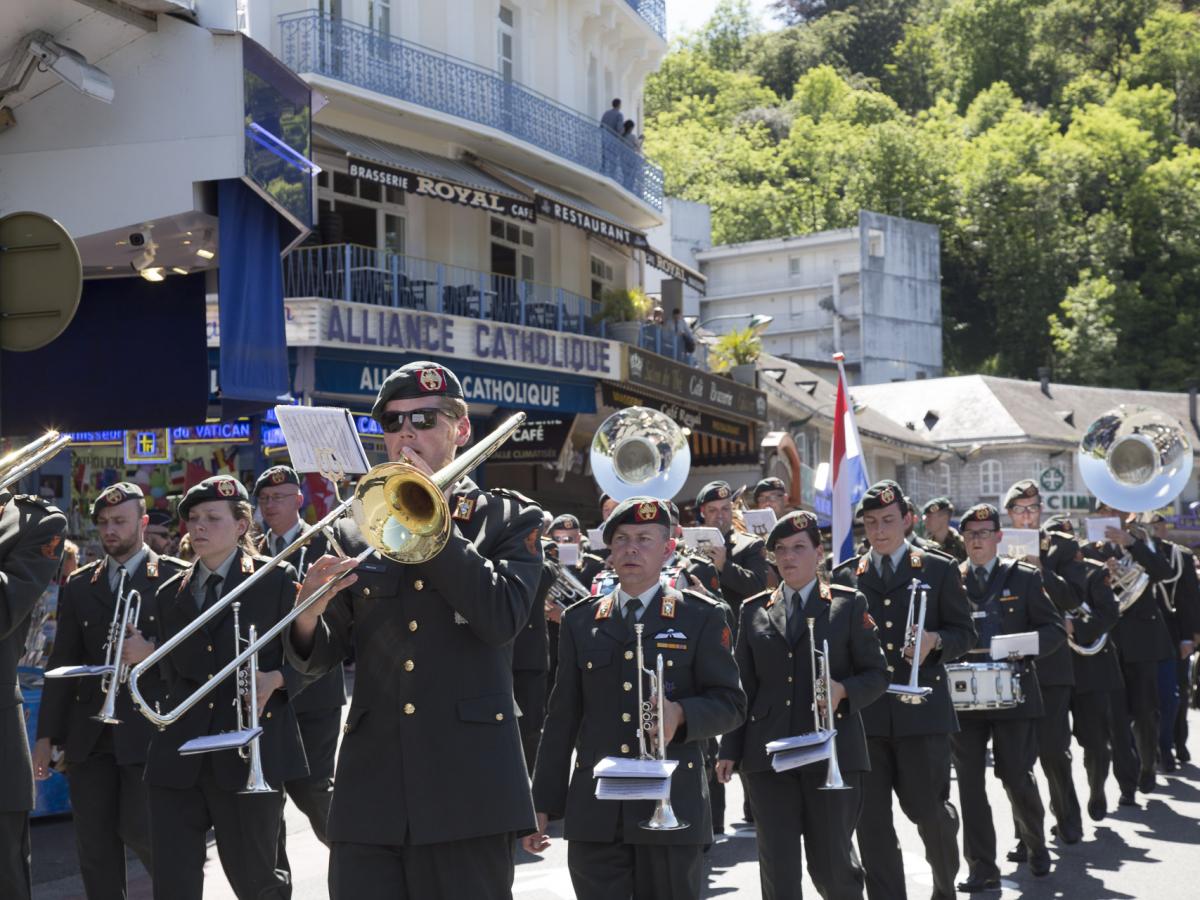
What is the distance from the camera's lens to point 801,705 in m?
7.57

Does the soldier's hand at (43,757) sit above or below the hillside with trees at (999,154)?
below

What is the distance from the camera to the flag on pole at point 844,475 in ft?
48.4

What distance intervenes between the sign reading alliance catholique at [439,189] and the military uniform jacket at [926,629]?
14559 millimetres

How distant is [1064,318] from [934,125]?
48.7ft

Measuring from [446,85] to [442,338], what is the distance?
412cm

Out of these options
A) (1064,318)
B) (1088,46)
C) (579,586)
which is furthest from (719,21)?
(579,586)

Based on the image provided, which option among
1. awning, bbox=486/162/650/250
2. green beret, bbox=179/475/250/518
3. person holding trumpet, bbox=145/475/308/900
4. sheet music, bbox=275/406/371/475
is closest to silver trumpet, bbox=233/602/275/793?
person holding trumpet, bbox=145/475/308/900

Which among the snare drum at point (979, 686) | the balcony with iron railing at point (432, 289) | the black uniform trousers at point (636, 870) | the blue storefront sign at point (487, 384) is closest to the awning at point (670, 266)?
the balcony with iron railing at point (432, 289)

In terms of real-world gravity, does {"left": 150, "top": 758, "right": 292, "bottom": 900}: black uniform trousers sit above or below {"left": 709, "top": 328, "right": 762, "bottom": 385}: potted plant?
below

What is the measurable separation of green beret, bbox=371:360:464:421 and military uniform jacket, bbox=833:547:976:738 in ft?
13.3

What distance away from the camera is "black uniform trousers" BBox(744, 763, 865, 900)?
23.8 ft

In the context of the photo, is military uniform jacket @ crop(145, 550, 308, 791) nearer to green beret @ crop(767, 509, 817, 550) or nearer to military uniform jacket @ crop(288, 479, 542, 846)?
military uniform jacket @ crop(288, 479, 542, 846)

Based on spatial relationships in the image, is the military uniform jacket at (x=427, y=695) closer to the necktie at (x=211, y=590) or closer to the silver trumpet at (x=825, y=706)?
the necktie at (x=211, y=590)

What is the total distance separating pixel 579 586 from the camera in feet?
35.4
